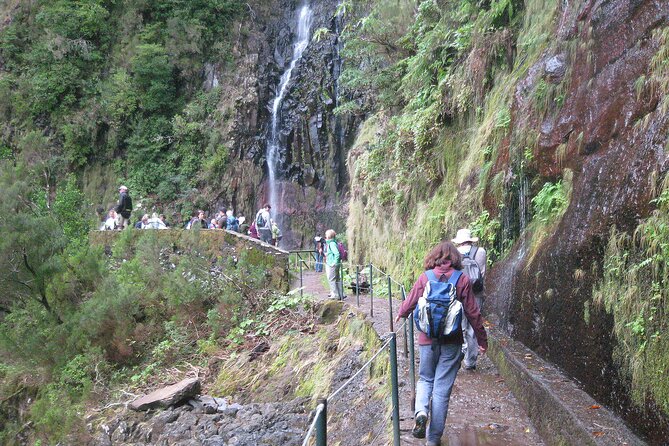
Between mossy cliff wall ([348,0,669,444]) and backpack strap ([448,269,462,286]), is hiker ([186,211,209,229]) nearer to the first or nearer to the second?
mossy cliff wall ([348,0,669,444])

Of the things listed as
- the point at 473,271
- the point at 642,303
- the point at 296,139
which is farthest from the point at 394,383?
the point at 296,139

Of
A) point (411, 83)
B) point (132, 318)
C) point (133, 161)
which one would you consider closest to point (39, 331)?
point (132, 318)

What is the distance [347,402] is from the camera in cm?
707

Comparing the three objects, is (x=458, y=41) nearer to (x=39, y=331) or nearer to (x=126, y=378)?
(x=126, y=378)

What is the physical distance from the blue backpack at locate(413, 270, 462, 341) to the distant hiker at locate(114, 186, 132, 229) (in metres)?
15.1

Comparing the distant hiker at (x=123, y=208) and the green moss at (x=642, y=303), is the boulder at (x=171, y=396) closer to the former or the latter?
the green moss at (x=642, y=303)

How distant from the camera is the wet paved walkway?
4.46 m

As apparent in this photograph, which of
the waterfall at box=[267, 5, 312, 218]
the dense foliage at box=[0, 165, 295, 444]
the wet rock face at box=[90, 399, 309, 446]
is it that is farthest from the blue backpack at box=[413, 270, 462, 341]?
the waterfall at box=[267, 5, 312, 218]

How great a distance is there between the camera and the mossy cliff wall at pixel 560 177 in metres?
4.20

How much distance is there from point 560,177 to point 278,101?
23637 mm

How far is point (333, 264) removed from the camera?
10.7m

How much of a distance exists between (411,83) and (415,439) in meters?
9.76

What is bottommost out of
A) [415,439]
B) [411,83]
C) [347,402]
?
[347,402]

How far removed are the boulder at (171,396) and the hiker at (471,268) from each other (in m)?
5.24
